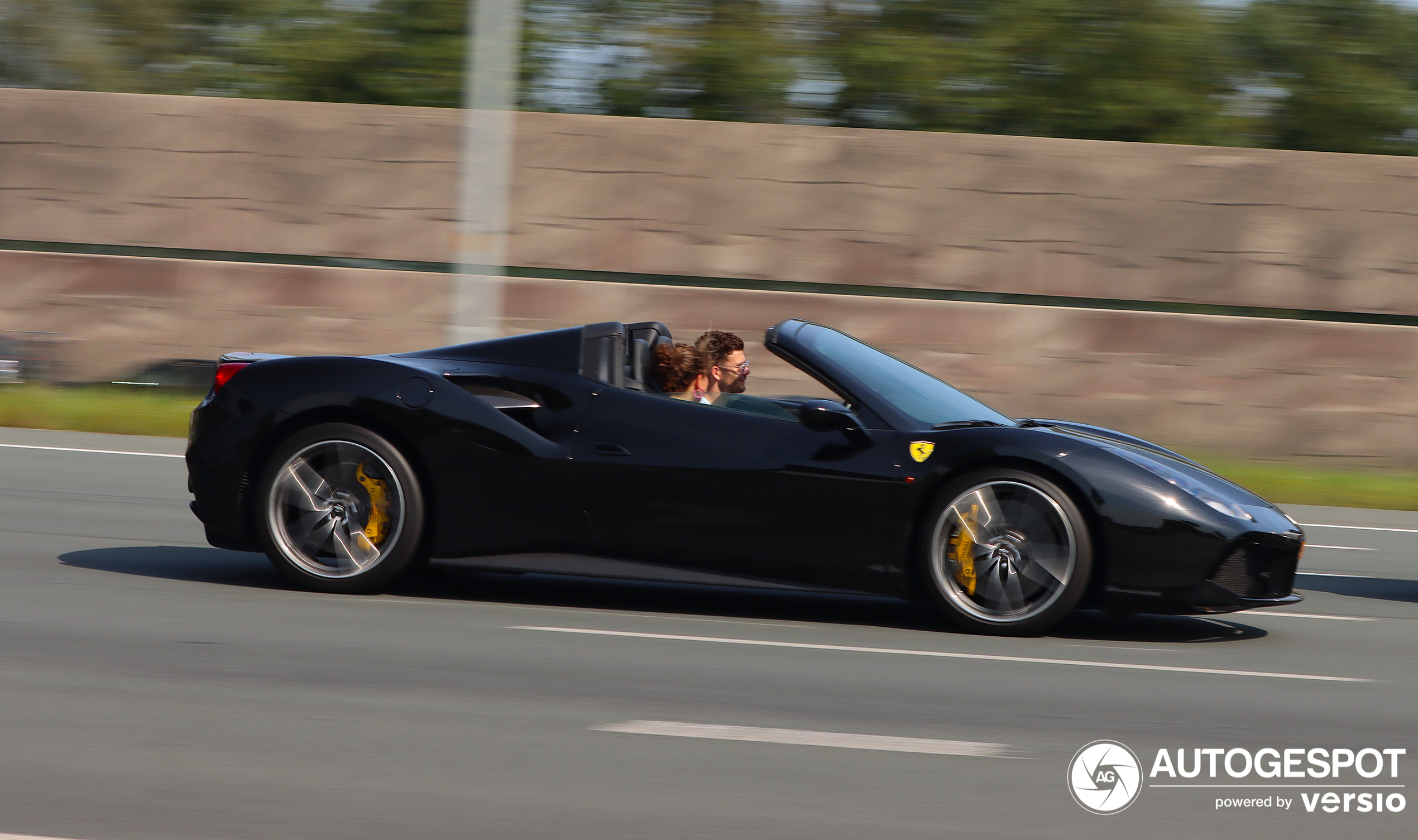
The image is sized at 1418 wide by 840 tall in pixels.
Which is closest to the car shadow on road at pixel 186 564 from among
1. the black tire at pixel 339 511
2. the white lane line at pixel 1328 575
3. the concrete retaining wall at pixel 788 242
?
the black tire at pixel 339 511

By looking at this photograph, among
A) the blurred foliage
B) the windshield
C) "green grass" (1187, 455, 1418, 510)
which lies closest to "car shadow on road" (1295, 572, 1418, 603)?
the windshield

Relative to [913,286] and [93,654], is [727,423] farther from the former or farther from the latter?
[913,286]

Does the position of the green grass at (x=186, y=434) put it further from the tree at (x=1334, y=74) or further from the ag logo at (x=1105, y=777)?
the ag logo at (x=1105, y=777)

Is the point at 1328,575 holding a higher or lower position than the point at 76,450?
higher

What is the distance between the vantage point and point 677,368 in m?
5.73

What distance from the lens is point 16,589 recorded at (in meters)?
5.79

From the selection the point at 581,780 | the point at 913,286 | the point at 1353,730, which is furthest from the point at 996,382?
the point at 581,780

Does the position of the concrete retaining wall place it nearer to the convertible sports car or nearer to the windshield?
the windshield

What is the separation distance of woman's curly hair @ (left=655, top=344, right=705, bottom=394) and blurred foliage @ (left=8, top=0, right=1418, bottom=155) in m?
11.5

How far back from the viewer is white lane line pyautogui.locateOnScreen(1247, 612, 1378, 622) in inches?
250

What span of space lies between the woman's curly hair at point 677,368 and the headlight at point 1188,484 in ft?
5.46

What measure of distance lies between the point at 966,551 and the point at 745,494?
2.84ft

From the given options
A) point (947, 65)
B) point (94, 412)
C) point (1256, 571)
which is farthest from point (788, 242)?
point (1256, 571)

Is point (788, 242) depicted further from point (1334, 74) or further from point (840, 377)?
point (840, 377)
